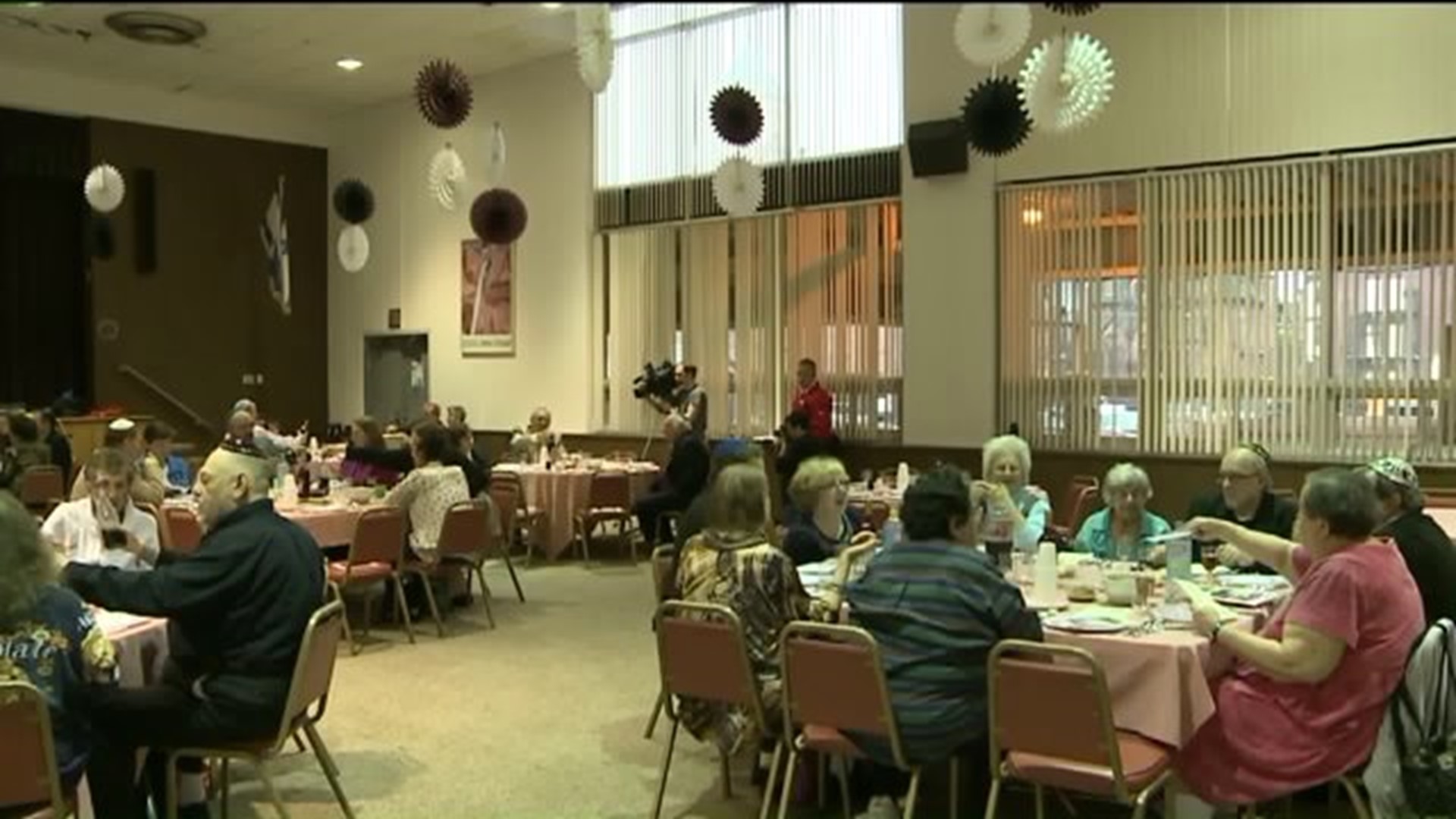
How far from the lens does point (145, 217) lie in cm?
1417

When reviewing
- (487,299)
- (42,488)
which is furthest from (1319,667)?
(487,299)

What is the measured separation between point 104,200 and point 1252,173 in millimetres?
9372

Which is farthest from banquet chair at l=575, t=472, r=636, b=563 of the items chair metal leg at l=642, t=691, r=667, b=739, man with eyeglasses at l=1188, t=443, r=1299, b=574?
man with eyeglasses at l=1188, t=443, r=1299, b=574

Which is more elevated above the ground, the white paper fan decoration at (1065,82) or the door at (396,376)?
the white paper fan decoration at (1065,82)

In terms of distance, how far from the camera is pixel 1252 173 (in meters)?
8.80

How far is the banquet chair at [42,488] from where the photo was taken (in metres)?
8.80

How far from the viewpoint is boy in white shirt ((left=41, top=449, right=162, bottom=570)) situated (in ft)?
15.3

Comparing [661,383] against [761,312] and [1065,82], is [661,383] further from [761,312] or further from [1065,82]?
[1065,82]

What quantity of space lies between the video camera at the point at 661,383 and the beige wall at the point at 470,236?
4.13ft

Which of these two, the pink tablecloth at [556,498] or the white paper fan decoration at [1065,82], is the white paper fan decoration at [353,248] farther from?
the white paper fan decoration at [1065,82]

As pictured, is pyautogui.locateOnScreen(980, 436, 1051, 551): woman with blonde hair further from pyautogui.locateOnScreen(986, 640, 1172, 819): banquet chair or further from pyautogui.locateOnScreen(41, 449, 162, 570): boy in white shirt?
pyautogui.locateOnScreen(41, 449, 162, 570): boy in white shirt

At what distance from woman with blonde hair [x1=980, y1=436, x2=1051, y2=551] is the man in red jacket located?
4923 millimetres

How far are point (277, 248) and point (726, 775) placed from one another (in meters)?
12.0

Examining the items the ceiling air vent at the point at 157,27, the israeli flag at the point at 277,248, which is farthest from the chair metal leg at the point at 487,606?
the israeli flag at the point at 277,248
